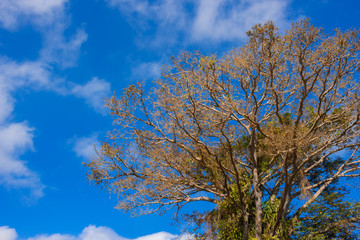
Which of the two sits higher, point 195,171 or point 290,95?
point 290,95

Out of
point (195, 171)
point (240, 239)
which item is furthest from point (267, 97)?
point (240, 239)

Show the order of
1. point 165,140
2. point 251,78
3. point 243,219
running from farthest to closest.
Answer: point 165,140 < point 243,219 < point 251,78

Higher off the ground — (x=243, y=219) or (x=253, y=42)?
(x=253, y=42)

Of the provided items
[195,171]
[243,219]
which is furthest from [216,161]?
[243,219]

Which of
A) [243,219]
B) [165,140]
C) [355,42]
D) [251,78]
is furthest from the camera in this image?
[165,140]

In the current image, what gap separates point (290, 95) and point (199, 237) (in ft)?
20.4

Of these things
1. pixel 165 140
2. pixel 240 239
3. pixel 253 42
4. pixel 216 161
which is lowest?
pixel 240 239

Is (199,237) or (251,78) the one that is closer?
(251,78)

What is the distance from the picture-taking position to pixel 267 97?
465 inches

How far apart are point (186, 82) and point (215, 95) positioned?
1.06 metres

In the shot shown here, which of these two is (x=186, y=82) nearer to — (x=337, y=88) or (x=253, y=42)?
(x=253, y=42)

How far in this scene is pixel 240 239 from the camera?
11523 mm

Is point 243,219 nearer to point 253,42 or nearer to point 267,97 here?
point 267,97

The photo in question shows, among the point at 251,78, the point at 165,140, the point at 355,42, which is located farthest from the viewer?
the point at 165,140
